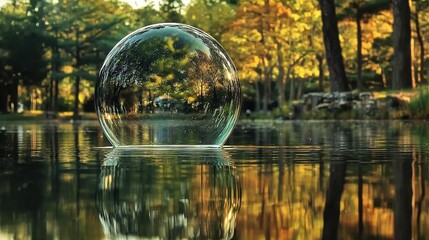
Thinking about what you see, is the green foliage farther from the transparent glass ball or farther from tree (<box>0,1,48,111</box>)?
tree (<box>0,1,48,111</box>)

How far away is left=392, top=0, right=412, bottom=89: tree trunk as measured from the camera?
27297 mm

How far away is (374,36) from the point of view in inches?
1953

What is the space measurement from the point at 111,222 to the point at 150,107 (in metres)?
4.51

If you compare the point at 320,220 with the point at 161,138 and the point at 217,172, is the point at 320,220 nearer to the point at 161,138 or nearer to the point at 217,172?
the point at 217,172

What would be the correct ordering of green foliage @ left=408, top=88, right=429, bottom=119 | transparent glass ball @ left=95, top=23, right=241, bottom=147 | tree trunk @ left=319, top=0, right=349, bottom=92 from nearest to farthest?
1. transparent glass ball @ left=95, top=23, right=241, bottom=147
2. green foliage @ left=408, top=88, right=429, bottom=119
3. tree trunk @ left=319, top=0, right=349, bottom=92

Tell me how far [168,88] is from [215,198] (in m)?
3.68

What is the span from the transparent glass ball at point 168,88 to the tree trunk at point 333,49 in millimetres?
22321

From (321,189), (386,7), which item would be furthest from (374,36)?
(321,189)

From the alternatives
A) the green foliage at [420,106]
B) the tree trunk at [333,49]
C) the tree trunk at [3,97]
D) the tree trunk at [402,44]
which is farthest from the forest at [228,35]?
the green foliage at [420,106]

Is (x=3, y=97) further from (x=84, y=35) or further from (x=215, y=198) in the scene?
(x=215, y=198)

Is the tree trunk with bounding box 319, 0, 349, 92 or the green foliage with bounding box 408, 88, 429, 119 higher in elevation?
the tree trunk with bounding box 319, 0, 349, 92

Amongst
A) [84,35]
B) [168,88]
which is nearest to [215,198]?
[168,88]

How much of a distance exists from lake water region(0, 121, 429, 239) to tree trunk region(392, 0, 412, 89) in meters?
21.3

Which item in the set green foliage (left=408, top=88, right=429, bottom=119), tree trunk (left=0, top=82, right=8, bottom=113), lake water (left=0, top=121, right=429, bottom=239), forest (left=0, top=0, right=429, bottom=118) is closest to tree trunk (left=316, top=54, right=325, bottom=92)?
forest (left=0, top=0, right=429, bottom=118)
